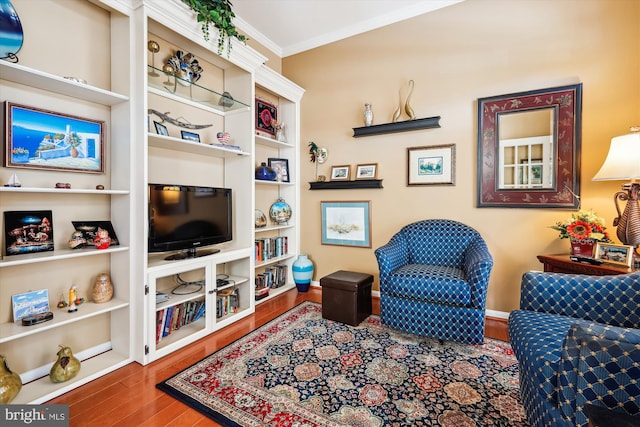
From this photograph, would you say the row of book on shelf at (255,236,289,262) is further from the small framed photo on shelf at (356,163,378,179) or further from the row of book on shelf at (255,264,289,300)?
the small framed photo on shelf at (356,163,378,179)

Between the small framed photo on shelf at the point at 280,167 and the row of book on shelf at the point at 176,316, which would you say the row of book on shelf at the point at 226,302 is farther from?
the small framed photo on shelf at the point at 280,167

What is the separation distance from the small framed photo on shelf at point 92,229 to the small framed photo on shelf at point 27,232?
0.14m

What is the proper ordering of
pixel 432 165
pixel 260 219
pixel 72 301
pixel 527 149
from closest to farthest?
pixel 72 301, pixel 527 149, pixel 432 165, pixel 260 219

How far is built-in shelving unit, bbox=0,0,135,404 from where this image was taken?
1.67 metres

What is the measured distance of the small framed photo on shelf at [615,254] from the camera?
1.93 metres

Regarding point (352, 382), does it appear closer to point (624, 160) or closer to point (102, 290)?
point (102, 290)

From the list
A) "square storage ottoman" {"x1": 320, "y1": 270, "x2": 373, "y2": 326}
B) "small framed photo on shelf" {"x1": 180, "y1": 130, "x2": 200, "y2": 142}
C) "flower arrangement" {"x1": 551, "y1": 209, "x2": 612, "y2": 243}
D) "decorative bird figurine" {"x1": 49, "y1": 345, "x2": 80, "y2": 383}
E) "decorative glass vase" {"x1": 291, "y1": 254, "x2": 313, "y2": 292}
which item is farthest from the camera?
"decorative glass vase" {"x1": 291, "y1": 254, "x2": 313, "y2": 292}

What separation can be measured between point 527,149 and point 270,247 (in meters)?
2.69

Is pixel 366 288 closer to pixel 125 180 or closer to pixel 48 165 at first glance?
pixel 125 180

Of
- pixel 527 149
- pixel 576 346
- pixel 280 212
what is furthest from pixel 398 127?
pixel 576 346

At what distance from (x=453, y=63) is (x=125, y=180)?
3.02m

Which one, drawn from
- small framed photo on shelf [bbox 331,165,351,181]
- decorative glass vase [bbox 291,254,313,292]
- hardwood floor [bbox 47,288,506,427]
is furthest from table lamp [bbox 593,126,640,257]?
hardwood floor [bbox 47,288,506,427]

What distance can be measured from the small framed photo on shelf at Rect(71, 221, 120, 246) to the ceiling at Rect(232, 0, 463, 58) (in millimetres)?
2449

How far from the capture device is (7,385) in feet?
4.79
